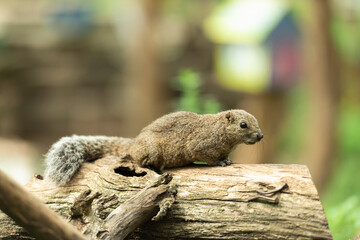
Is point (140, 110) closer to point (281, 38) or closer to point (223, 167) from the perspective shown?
point (281, 38)

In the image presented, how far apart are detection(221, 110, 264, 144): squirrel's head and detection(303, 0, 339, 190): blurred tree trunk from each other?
13.8ft

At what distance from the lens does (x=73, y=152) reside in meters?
4.23

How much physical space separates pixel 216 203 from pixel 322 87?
5329mm

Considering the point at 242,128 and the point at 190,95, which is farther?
the point at 190,95

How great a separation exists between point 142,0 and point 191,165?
598cm

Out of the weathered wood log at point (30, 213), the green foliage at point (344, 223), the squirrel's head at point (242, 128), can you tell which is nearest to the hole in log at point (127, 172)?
the squirrel's head at point (242, 128)

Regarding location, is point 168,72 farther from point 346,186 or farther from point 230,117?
point 230,117

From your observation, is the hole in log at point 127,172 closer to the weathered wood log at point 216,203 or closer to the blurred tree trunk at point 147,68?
the weathered wood log at point 216,203

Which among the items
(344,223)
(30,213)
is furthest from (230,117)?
(30,213)

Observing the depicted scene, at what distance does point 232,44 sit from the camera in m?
7.94

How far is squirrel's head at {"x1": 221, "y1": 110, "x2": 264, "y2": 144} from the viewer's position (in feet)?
14.4

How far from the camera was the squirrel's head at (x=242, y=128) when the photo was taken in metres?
4.40

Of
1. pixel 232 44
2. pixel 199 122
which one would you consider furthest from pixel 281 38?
pixel 199 122

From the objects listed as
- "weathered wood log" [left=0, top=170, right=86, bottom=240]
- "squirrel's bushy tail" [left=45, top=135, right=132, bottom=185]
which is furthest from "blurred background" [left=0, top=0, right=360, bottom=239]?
"weathered wood log" [left=0, top=170, right=86, bottom=240]
